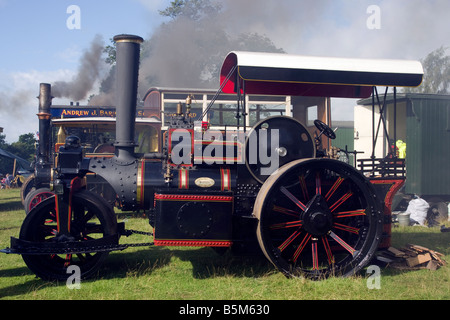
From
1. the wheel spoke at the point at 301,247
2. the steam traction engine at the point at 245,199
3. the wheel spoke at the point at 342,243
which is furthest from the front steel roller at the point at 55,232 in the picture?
the wheel spoke at the point at 342,243

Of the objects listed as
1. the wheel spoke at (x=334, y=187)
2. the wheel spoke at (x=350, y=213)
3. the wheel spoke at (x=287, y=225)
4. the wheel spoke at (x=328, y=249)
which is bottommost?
the wheel spoke at (x=328, y=249)

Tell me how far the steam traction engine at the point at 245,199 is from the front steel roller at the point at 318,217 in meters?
0.01

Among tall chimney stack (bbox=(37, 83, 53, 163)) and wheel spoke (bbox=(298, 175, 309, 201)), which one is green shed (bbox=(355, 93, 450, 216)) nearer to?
wheel spoke (bbox=(298, 175, 309, 201))

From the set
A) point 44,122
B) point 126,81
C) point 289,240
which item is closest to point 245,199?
point 289,240

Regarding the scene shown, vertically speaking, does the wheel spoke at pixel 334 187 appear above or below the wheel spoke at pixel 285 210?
above

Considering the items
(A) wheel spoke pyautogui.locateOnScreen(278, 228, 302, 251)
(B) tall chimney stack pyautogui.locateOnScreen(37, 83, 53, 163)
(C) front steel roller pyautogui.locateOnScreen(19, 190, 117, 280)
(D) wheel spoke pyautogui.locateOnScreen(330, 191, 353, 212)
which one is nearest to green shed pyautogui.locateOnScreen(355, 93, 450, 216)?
(D) wheel spoke pyautogui.locateOnScreen(330, 191, 353, 212)

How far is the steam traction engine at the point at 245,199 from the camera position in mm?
4109

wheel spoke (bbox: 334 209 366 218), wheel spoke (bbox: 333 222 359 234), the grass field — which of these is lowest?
the grass field

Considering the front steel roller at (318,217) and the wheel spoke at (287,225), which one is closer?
the front steel roller at (318,217)

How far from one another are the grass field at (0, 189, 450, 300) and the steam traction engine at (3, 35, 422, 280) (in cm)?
22

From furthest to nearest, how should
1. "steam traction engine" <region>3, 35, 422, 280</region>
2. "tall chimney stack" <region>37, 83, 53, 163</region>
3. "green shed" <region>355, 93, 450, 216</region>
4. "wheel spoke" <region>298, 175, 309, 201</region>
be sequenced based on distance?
"green shed" <region>355, 93, 450, 216</region>
"tall chimney stack" <region>37, 83, 53, 163</region>
"wheel spoke" <region>298, 175, 309, 201</region>
"steam traction engine" <region>3, 35, 422, 280</region>

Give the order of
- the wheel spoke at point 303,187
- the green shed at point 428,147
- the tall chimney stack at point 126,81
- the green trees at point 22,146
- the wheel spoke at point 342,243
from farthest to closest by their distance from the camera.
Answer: the green trees at point 22,146 → the green shed at point 428,147 → the tall chimney stack at point 126,81 → the wheel spoke at point 303,187 → the wheel spoke at point 342,243

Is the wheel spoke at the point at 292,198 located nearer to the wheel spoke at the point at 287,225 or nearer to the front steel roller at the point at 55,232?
the wheel spoke at the point at 287,225

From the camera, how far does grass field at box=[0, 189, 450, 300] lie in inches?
153
